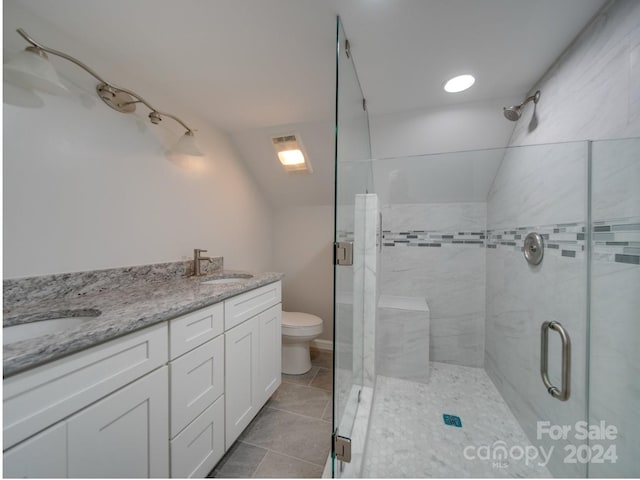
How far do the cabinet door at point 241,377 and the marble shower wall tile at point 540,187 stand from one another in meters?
1.77

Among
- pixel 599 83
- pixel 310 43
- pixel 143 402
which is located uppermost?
pixel 310 43

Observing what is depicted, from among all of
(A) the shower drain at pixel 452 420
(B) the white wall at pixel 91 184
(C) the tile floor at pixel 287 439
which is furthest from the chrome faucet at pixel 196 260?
(A) the shower drain at pixel 452 420

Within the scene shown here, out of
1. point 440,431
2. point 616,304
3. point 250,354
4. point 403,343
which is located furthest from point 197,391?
point 616,304

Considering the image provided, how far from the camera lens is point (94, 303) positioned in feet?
3.16

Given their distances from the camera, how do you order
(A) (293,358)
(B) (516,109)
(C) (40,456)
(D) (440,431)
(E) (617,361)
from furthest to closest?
(A) (293,358), (B) (516,109), (D) (440,431), (E) (617,361), (C) (40,456)

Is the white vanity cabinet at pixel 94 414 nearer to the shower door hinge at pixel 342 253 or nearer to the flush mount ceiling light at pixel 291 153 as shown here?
the shower door hinge at pixel 342 253

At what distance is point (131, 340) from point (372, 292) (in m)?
1.27

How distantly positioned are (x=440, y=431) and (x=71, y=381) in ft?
5.53

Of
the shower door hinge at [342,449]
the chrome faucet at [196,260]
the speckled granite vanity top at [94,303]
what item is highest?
the chrome faucet at [196,260]

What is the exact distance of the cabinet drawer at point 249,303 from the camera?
120cm

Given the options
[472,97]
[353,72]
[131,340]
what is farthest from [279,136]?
[131,340]

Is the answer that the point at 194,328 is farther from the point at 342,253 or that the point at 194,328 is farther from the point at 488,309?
the point at 488,309

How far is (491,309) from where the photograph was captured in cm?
184

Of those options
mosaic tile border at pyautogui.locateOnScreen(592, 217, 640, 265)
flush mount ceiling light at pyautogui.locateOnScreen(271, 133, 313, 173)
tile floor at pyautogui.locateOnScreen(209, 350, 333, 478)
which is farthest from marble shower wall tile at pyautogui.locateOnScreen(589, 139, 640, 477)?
flush mount ceiling light at pyautogui.locateOnScreen(271, 133, 313, 173)
